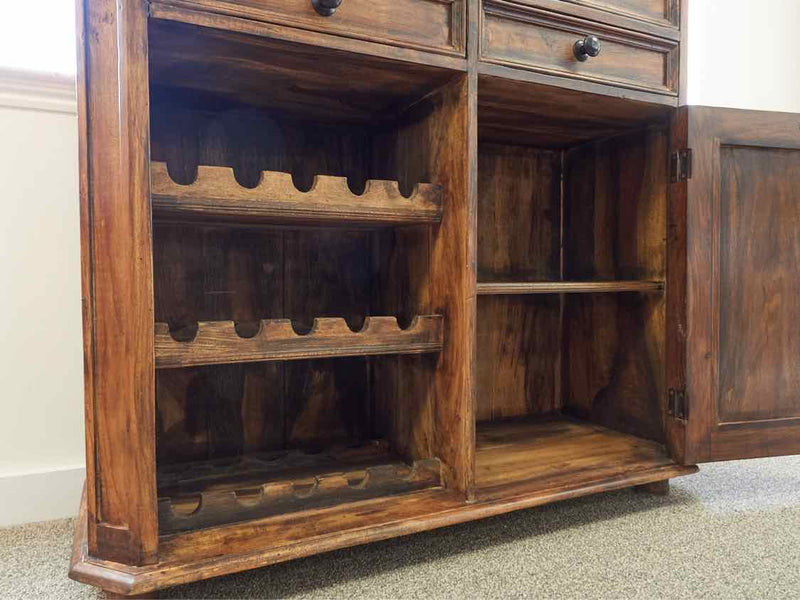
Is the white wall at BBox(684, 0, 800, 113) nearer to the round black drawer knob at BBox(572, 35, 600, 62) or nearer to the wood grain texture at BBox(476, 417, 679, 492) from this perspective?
the round black drawer knob at BBox(572, 35, 600, 62)

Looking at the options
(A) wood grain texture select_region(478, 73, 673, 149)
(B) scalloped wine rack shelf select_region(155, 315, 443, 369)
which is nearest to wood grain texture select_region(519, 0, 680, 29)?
(A) wood grain texture select_region(478, 73, 673, 149)

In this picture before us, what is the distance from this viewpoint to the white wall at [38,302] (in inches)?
41.4

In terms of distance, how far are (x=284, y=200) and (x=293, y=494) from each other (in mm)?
459

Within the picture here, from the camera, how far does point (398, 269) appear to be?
1.14m

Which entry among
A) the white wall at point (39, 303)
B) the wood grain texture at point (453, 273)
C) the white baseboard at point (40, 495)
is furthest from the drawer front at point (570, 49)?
the white baseboard at point (40, 495)

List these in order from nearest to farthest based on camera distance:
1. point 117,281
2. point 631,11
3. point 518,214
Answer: point 117,281
point 631,11
point 518,214

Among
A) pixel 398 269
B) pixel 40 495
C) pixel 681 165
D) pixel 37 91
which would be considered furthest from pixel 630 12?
pixel 40 495

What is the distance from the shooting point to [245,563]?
2.49 ft

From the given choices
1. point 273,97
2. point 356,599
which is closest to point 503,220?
point 273,97

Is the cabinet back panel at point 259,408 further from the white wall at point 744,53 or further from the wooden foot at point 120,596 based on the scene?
the white wall at point 744,53

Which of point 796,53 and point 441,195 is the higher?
point 796,53

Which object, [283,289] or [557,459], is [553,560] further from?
[283,289]

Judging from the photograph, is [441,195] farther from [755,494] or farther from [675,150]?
[755,494]

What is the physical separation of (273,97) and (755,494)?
1281 mm
